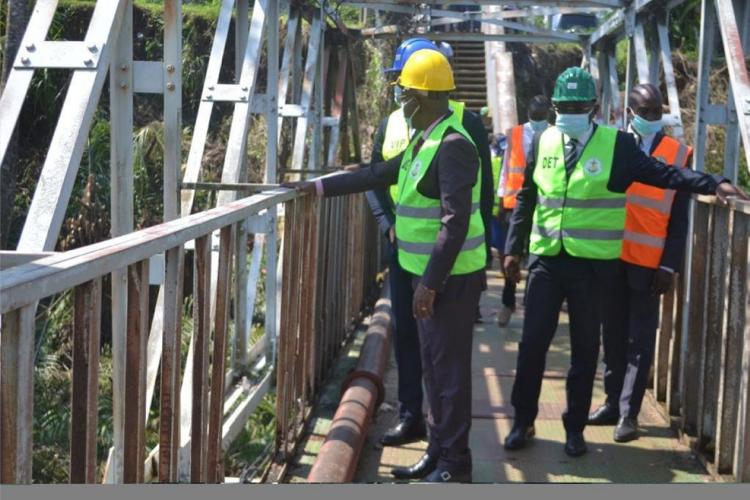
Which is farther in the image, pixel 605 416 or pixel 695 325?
pixel 605 416

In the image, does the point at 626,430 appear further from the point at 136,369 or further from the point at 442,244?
the point at 136,369

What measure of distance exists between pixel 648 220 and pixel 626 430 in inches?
45.9

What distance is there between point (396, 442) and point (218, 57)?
260 centimetres

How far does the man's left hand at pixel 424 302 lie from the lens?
4.87 m

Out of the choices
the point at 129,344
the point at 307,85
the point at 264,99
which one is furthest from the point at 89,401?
the point at 307,85

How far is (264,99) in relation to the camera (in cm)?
755

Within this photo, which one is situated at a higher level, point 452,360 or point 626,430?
point 452,360

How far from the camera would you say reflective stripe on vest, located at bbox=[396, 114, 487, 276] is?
4.98 meters

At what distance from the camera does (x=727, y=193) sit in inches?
209

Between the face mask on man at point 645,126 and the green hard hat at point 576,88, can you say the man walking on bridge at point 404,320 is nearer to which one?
the green hard hat at point 576,88

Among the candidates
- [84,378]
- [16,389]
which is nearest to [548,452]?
[84,378]

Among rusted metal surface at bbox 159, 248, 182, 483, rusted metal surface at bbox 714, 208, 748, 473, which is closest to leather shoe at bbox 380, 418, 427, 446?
rusted metal surface at bbox 714, 208, 748, 473

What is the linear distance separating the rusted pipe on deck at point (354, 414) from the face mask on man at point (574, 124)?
1796 mm

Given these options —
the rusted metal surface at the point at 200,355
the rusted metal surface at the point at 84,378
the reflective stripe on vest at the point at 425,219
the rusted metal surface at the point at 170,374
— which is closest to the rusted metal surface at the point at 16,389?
the rusted metal surface at the point at 84,378
